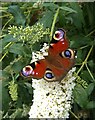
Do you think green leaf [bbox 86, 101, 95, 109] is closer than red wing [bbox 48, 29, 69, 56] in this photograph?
No

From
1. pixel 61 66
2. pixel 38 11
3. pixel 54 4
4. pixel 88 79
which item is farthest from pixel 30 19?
pixel 61 66

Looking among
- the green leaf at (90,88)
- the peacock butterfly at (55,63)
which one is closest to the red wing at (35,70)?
the peacock butterfly at (55,63)

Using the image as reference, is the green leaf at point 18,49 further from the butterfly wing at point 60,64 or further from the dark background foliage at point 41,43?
the butterfly wing at point 60,64

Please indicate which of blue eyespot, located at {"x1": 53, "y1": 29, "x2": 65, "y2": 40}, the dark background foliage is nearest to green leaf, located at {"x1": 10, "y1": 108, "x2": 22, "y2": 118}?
the dark background foliage

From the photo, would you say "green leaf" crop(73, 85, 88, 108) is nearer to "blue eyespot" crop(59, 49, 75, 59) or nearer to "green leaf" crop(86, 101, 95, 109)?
"green leaf" crop(86, 101, 95, 109)

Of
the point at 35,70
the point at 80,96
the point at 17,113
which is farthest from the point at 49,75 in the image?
the point at 17,113

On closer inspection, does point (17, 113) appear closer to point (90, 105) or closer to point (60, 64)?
point (90, 105)

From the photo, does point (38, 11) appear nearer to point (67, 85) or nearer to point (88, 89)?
point (88, 89)
